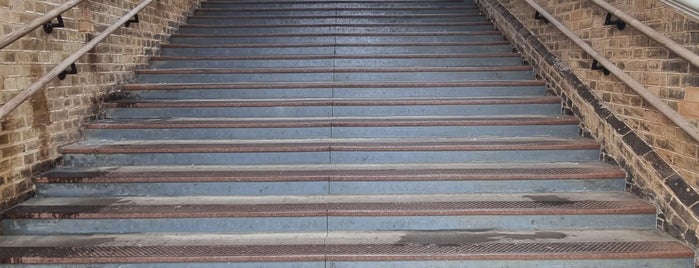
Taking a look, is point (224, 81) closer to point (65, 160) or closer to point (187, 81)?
point (187, 81)

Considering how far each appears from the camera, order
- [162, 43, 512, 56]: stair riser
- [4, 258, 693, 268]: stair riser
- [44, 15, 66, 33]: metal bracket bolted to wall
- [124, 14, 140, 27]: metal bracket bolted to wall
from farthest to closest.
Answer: [162, 43, 512, 56]: stair riser, [124, 14, 140, 27]: metal bracket bolted to wall, [44, 15, 66, 33]: metal bracket bolted to wall, [4, 258, 693, 268]: stair riser

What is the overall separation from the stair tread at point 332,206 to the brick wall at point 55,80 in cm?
29

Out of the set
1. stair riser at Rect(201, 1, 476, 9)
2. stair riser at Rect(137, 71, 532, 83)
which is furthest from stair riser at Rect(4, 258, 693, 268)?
stair riser at Rect(201, 1, 476, 9)

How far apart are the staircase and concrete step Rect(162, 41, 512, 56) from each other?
0.02 meters

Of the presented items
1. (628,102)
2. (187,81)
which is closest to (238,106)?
(187,81)

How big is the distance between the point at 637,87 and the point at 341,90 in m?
2.28

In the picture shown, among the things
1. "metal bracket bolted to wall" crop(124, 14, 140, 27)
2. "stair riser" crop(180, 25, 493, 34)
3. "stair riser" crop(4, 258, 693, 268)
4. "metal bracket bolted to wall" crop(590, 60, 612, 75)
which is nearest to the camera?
"stair riser" crop(4, 258, 693, 268)

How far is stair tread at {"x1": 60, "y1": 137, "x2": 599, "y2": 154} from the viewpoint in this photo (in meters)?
3.48

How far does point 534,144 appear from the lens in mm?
3518

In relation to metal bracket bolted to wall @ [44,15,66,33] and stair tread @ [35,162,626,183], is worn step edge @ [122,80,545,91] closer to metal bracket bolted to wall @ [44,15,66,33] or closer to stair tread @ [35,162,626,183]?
metal bracket bolted to wall @ [44,15,66,33]

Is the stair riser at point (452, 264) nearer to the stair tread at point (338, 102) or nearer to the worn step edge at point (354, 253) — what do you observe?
the worn step edge at point (354, 253)

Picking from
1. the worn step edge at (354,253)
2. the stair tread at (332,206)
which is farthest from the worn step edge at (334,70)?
the worn step edge at (354,253)

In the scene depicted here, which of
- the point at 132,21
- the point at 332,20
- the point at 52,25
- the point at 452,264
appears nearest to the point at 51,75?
the point at 52,25

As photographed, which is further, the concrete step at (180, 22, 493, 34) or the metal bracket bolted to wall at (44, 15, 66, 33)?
the concrete step at (180, 22, 493, 34)
